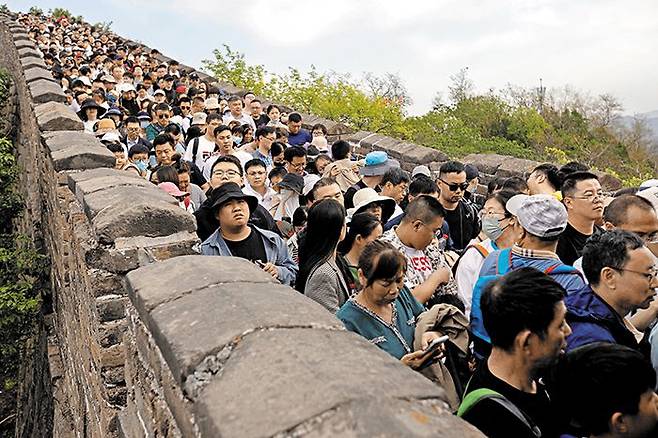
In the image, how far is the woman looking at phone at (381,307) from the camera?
3.09 meters

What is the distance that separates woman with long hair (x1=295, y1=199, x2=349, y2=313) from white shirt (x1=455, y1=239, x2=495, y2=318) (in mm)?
738

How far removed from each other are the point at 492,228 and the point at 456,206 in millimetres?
1716

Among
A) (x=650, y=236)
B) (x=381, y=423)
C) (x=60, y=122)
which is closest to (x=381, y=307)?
(x=381, y=423)

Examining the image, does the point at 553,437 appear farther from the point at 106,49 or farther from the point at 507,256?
the point at 106,49

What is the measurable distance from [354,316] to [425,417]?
1.79 metres

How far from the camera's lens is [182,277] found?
7.32 ft

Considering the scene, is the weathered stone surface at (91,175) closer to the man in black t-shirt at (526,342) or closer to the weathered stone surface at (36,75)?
the man in black t-shirt at (526,342)

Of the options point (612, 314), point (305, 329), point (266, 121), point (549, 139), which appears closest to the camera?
point (305, 329)

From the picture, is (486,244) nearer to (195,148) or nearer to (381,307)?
(381,307)

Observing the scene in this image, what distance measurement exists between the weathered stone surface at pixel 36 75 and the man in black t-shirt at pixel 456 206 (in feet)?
20.6

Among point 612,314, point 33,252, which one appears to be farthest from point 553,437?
point 33,252

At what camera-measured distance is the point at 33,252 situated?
7.06 metres

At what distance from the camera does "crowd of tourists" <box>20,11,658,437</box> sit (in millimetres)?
2338

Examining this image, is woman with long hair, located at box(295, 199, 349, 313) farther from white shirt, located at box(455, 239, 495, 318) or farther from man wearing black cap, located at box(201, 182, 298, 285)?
white shirt, located at box(455, 239, 495, 318)
